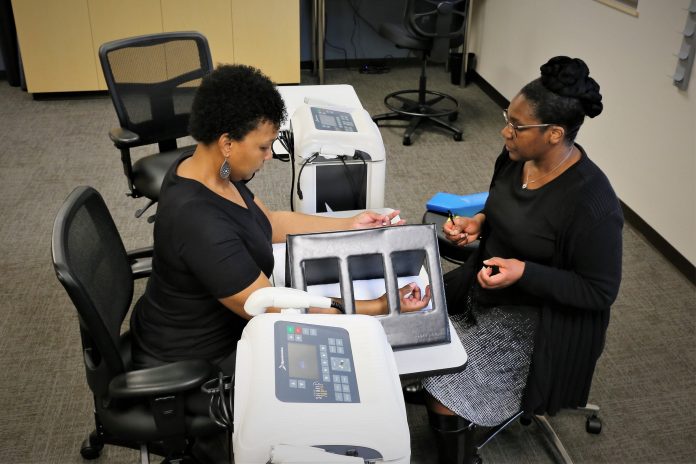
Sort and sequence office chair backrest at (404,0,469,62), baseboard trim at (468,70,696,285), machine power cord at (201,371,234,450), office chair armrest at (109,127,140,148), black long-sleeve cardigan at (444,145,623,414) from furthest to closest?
office chair backrest at (404,0,469,62)
baseboard trim at (468,70,696,285)
office chair armrest at (109,127,140,148)
black long-sleeve cardigan at (444,145,623,414)
machine power cord at (201,371,234,450)

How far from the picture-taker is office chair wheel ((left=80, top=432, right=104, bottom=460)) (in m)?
2.02

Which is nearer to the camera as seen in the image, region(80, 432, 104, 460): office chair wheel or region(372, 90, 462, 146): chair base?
region(80, 432, 104, 460): office chair wheel

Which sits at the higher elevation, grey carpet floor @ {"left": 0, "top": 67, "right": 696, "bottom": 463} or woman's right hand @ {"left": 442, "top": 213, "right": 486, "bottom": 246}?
woman's right hand @ {"left": 442, "top": 213, "right": 486, "bottom": 246}

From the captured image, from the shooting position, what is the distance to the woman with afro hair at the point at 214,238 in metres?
1.47

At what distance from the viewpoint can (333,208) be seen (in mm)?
2107

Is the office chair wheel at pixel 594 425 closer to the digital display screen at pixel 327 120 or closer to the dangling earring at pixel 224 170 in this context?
the digital display screen at pixel 327 120

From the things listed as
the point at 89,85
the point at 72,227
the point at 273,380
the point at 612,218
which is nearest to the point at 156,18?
the point at 89,85

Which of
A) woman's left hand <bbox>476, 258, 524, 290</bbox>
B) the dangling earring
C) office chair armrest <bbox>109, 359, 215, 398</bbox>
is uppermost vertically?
the dangling earring

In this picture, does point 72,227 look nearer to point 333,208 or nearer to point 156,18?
point 333,208

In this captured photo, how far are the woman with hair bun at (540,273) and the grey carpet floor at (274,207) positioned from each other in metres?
0.40

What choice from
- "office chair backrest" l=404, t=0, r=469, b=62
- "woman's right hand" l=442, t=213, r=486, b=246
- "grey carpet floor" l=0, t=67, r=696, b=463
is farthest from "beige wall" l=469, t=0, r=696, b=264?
"woman's right hand" l=442, t=213, r=486, b=246

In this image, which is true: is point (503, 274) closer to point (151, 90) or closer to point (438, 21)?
point (151, 90)

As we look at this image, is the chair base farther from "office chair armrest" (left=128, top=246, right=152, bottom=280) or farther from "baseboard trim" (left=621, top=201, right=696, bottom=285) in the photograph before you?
"office chair armrest" (left=128, top=246, right=152, bottom=280)

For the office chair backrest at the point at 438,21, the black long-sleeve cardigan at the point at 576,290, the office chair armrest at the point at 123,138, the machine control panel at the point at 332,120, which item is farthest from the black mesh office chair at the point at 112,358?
the office chair backrest at the point at 438,21
